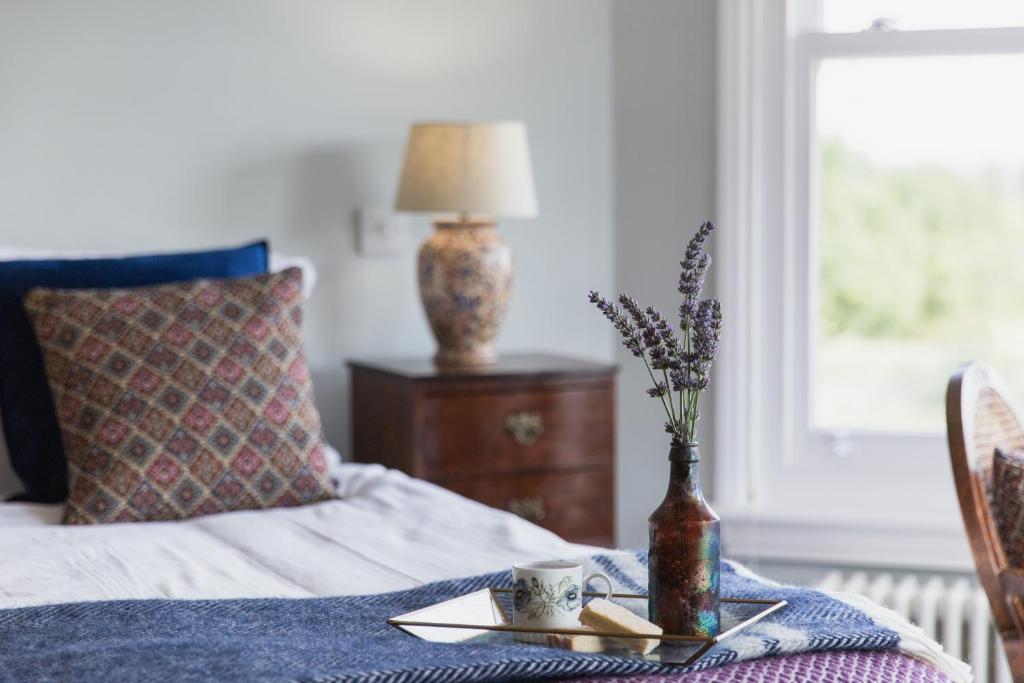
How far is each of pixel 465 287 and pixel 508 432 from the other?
0.30 m

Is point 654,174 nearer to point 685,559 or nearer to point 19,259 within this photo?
point 19,259

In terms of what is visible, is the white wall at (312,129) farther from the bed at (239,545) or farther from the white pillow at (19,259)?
the bed at (239,545)

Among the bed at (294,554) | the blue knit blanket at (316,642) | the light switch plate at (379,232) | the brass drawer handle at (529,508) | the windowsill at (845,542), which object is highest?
the light switch plate at (379,232)

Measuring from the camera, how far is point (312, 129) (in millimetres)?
2768

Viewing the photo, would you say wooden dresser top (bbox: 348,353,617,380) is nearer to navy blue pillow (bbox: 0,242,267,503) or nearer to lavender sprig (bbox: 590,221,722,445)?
navy blue pillow (bbox: 0,242,267,503)

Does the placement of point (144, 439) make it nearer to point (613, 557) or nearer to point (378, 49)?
point (613, 557)

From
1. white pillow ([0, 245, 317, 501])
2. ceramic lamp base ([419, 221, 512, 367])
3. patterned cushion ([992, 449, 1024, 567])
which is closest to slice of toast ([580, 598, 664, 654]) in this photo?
patterned cushion ([992, 449, 1024, 567])

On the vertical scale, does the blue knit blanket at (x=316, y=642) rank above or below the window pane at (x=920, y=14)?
below

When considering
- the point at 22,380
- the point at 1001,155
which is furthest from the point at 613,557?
the point at 1001,155

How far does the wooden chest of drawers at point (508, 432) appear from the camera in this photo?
2.50 metres

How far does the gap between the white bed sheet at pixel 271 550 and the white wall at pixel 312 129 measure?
83cm

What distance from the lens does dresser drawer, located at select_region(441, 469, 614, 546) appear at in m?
2.56

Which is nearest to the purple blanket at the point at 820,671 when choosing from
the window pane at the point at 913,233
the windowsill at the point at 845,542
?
the windowsill at the point at 845,542

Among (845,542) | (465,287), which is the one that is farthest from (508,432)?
(845,542)
